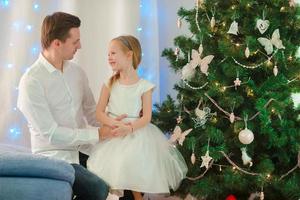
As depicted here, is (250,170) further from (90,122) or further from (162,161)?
(90,122)

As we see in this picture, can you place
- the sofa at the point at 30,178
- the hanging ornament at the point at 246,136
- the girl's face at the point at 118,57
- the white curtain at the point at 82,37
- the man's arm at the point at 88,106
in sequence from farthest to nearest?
1. the white curtain at the point at 82,37
2. the man's arm at the point at 88,106
3. the girl's face at the point at 118,57
4. the hanging ornament at the point at 246,136
5. the sofa at the point at 30,178

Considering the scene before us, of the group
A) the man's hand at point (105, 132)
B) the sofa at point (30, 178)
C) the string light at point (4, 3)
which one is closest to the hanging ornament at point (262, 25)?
the man's hand at point (105, 132)

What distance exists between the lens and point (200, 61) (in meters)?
2.17

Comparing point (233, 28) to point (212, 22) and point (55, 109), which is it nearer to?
point (212, 22)

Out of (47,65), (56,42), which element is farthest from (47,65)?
(56,42)

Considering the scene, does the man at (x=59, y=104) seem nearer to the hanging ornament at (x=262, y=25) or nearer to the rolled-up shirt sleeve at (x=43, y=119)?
the rolled-up shirt sleeve at (x=43, y=119)

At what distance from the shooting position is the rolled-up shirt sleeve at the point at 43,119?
2.14m

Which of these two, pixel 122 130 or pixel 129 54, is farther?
pixel 129 54

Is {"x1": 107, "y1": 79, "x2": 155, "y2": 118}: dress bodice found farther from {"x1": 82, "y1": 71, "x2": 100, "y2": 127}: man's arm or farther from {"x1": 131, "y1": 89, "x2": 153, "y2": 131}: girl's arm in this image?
{"x1": 82, "y1": 71, "x2": 100, "y2": 127}: man's arm

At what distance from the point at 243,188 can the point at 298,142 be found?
34 centimetres

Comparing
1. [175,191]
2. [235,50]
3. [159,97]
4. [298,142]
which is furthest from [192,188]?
[159,97]

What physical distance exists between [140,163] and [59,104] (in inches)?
20.8

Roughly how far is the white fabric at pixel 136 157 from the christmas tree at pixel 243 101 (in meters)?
0.09

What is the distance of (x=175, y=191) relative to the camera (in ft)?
7.55
